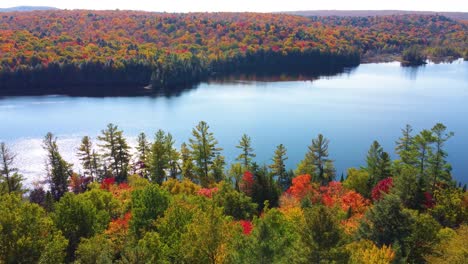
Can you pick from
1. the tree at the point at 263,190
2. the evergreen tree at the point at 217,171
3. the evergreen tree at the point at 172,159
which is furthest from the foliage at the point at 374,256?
the evergreen tree at the point at 172,159

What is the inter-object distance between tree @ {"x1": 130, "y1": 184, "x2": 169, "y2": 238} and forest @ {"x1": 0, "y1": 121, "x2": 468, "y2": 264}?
0.26ft

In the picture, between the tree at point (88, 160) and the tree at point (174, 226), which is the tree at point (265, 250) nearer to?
the tree at point (174, 226)

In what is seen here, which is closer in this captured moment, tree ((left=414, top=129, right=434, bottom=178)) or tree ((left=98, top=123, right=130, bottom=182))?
tree ((left=414, top=129, right=434, bottom=178))

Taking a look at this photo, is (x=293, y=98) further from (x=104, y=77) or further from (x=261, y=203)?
(x=261, y=203)

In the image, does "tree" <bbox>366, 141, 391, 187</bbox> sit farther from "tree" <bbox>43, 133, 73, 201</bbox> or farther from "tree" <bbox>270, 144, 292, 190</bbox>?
"tree" <bbox>43, 133, 73, 201</bbox>

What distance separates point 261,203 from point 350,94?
84.8 meters

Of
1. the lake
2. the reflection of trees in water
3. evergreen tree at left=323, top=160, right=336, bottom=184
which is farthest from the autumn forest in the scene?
the reflection of trees in water

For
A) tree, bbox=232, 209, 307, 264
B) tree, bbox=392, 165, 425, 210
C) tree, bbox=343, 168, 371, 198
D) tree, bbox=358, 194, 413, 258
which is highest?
tree, bbox=232, 209, 307, 264

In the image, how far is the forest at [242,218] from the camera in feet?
73.4

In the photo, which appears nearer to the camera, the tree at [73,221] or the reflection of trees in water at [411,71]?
the tree at [73,221]

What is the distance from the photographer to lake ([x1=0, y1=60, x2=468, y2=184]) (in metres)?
76.6

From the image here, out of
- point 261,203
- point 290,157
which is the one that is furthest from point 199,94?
point 261,203

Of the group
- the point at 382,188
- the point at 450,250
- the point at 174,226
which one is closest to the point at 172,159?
the point at 382,188

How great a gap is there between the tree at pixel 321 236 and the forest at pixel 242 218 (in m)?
0.05
